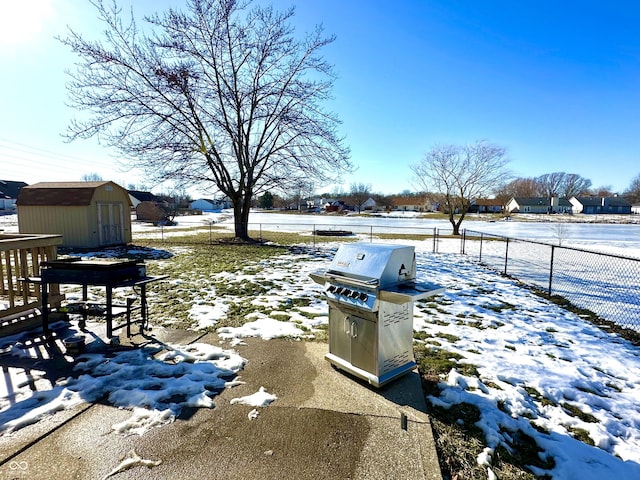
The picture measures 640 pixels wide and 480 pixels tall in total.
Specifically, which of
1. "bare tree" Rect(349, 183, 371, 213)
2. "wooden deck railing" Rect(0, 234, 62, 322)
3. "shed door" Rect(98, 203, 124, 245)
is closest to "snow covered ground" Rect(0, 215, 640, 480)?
"wooden deck railing" Rect(0, 234, 62, 322)

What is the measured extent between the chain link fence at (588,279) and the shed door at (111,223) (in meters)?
16.0

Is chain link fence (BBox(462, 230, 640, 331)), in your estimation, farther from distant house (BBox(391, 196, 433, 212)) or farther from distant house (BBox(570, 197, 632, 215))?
distant house (BBox(570, 197, 632, 215))

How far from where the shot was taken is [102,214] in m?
14.5

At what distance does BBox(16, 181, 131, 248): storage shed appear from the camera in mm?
13688

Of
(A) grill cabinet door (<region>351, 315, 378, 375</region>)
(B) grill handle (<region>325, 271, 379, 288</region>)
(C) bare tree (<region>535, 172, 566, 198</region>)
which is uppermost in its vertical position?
(C) bare tree (<region>535, 172, 566, 198</region>)

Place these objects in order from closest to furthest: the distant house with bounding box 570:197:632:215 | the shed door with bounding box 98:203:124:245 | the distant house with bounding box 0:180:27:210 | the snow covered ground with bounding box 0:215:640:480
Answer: the snow covered ground with bounding box 0:215:640:480
the shed door with bounding box 98:203:124:245
the distant house with bounding box 0:180:27:210
the distant house with bounding box 570:197:632:215

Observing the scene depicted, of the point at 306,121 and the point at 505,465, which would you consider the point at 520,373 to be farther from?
the point at 306,121

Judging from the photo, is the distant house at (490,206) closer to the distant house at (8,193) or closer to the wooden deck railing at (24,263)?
the wooden deck railing at (24,263)

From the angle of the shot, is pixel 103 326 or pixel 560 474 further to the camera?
pixel 103 326

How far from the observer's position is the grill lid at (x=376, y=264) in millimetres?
3109

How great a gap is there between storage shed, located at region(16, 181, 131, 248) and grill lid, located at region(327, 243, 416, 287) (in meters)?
14.5

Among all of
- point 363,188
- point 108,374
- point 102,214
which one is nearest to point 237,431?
point 108,374

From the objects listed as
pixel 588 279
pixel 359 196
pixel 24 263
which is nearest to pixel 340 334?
pixel 24 263

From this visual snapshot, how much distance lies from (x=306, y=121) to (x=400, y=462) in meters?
16.3
